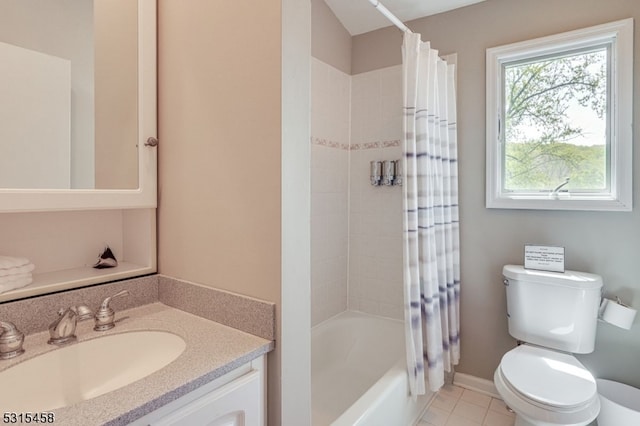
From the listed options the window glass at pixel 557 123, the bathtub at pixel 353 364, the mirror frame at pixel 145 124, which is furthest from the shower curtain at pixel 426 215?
the mirror frame at pixel 145 124

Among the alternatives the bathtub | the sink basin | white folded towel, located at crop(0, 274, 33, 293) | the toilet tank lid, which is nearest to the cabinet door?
the sink basin

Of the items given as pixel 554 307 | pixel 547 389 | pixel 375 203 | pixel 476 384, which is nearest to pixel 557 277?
pixel 554 307

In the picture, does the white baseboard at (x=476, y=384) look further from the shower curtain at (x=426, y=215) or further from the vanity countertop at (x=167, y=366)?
the vanity countertop at (x=167, y=366)

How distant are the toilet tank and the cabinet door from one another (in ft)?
5.31

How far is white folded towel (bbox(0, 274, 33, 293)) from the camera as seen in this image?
958 mm


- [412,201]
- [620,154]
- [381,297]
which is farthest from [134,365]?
[620,154]

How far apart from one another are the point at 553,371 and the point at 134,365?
1.79 meters

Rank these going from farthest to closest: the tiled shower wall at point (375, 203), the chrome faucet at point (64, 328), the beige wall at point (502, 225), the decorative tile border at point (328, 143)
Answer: the tiled shower wall at point (375, 203) < the decorative tile border at point (328, 143) < the beige wall at point (502, 225) < the chrome faucet at point (64, 328)

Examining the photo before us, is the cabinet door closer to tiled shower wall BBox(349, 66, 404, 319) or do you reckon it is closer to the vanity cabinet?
the vanity cabinet

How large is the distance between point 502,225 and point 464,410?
1.15 metres

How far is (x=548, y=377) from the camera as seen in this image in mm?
1564

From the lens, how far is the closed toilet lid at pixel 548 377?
56.0 inches

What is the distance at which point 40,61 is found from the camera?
3.37ft

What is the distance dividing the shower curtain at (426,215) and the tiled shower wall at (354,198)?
0.46 metres
